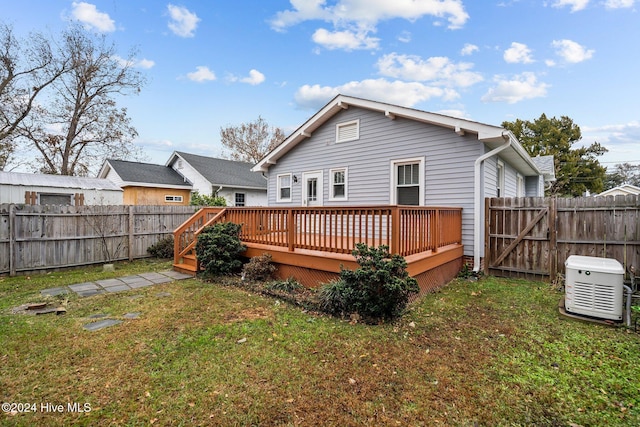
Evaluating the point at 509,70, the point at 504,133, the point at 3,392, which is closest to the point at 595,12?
the point at 509,70

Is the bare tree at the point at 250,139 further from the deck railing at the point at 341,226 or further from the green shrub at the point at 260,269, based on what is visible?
the green shrub at the point at 260,269

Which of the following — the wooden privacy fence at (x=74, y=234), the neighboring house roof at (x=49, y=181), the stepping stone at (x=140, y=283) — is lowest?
the stepping stone at (x=140, y=283)

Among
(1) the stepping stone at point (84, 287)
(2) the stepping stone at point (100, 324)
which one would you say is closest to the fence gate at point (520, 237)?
(2) the stepping stone at point (100, 324)

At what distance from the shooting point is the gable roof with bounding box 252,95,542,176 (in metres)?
6.39

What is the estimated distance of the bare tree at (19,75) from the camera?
15336mm

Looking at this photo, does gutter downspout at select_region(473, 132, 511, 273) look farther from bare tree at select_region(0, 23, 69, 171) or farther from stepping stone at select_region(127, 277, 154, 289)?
bare tree at select_region(0, 23, 69, 171)

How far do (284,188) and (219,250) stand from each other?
4.70m

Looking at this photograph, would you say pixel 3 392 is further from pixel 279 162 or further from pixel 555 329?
pixel 279 162

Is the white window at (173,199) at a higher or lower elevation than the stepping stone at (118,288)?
higher

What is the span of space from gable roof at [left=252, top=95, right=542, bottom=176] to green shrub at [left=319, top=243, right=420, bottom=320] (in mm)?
4057

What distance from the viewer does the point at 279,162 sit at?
10781mm

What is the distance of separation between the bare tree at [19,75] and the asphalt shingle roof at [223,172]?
7.82 m

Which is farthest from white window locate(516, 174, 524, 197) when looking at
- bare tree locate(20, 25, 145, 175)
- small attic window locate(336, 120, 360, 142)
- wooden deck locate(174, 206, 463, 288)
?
bare tree locate(20, 25, 145, 175)

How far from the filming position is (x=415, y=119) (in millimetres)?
7469
